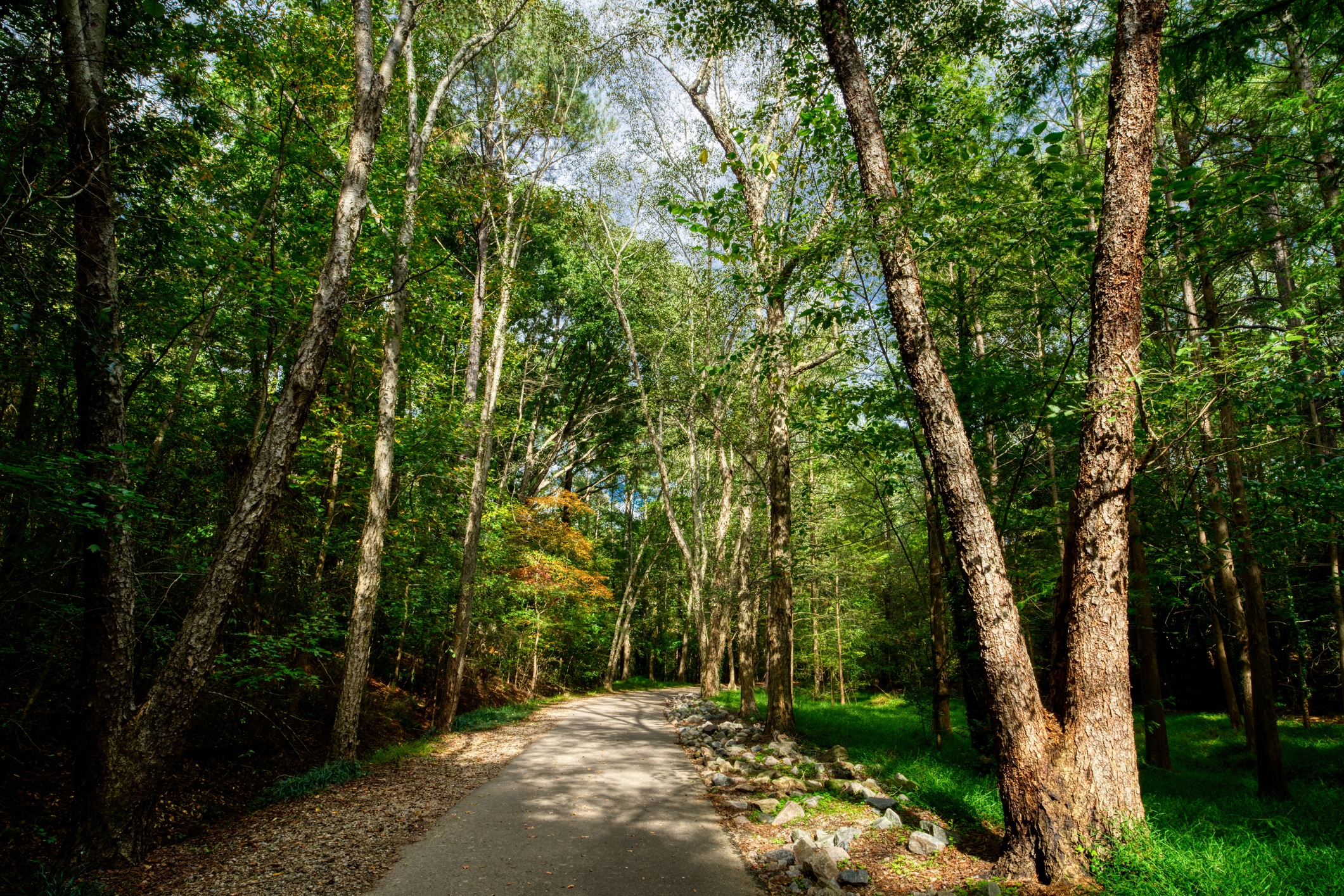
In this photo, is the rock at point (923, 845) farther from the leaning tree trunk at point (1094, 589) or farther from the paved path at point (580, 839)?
the paved path at point (580, 839)

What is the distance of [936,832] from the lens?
4.44 meters

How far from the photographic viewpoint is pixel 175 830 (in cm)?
550

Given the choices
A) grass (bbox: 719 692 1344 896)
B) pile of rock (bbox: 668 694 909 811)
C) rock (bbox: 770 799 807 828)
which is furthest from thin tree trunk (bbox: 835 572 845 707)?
rock (bbox: 770 799 807 828)

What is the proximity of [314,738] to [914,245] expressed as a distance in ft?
37.2

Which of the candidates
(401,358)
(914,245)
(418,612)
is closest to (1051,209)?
(914,245)

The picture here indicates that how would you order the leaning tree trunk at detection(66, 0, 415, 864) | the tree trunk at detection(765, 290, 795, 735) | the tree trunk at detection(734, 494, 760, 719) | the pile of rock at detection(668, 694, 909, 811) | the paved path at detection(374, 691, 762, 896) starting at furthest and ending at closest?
the tree trunk at detection(734, 494, 760, 719) < the tree trunk at detection(765, 290, 795, 735) < the pile of rock at detection(668, 694, 909, 811) < the leaning tree trunk at detection(66, 0, 415, 864) < the paved path at detection(374, 691, 762, 896)

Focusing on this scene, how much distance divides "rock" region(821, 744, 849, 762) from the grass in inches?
8.9

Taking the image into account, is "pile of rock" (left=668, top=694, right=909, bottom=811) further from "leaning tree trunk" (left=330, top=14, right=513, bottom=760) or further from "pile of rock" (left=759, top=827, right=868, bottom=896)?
"leaning tree trunk" (left=330, top=14, right=513, bottom=760)

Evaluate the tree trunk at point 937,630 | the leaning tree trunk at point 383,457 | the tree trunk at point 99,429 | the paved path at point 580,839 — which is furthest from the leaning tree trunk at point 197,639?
the tree trunk at point 937,630

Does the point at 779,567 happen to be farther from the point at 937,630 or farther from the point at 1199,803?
the point at 1199,803

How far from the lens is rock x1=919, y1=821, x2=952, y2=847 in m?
4.35

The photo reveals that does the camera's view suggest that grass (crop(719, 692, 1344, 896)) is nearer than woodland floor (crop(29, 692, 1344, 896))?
Yes

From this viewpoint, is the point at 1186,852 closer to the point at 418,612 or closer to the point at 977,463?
the point at 977,463

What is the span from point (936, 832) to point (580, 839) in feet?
9.60
